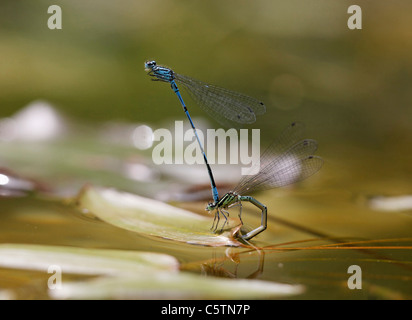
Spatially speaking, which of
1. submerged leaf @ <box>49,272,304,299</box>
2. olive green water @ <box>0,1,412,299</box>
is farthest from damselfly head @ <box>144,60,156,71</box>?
submerged leaf @ <box>49,272,304,299</box>

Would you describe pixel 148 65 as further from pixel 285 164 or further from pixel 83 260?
pixel 83 260

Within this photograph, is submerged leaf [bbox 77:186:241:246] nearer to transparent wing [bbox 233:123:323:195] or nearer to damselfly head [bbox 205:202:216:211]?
damselfly head [bbox 205:202:216:211]

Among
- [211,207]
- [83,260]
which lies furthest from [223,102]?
[83,260]

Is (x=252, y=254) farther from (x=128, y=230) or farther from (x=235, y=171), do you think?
(x=235, y=171)

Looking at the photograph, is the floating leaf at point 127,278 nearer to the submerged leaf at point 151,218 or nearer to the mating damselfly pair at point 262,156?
the submerged leaf at point 151,218

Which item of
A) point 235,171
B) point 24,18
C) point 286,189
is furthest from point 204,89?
point 24,18
